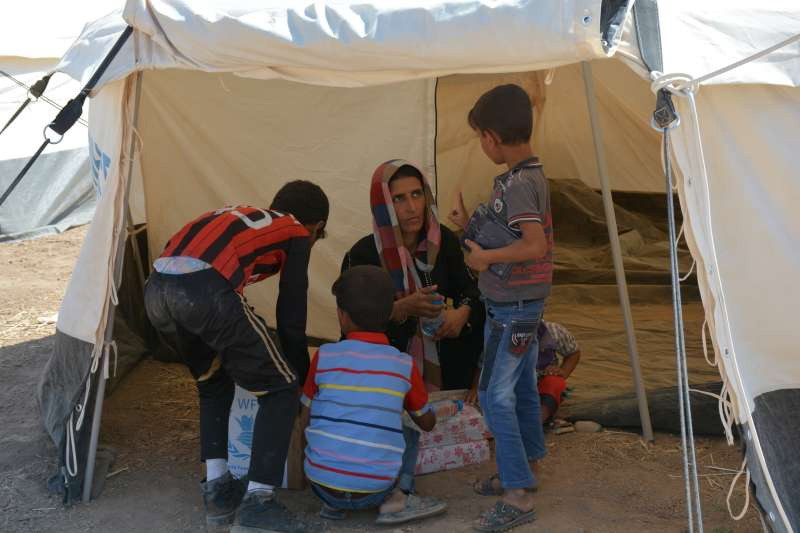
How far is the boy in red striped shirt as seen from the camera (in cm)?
294

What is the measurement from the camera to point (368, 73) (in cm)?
293

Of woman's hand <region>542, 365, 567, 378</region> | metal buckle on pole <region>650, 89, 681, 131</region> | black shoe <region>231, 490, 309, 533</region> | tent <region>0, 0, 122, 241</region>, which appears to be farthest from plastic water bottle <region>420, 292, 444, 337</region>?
tent <region>0, 0, 122, 241</region>

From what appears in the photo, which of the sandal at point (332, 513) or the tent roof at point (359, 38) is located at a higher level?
the tent roof at point (359, 38)

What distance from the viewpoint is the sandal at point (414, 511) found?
3.08 meters

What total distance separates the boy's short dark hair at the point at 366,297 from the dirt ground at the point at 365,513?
2.23ft

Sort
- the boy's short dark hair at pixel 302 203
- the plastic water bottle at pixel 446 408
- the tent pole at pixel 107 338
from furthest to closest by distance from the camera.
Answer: the plastic water bottle at pixel 446 408 → the boy's short dark hair at pixel 302 203 → the tent pole at pixel 107 338

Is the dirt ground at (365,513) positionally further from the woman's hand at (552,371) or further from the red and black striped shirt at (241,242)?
the red and black striped shirt at (241,242)

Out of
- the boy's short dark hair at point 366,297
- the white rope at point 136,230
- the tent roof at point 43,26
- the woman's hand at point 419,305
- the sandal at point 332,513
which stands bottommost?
the sandal at point 332,513

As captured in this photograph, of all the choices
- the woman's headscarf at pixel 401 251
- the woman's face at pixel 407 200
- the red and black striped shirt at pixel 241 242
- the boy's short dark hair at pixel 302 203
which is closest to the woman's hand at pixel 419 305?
the woman's headscarf at pixel 401 251

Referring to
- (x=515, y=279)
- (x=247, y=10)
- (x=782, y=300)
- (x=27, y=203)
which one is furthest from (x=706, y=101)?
(x=27, y=203)

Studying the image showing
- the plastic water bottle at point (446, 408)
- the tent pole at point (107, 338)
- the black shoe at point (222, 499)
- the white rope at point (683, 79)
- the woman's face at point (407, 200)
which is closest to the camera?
the white rope at point (683, 79)

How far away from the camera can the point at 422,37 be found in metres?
2.71

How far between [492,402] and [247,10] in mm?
1474

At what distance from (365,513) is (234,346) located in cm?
75
